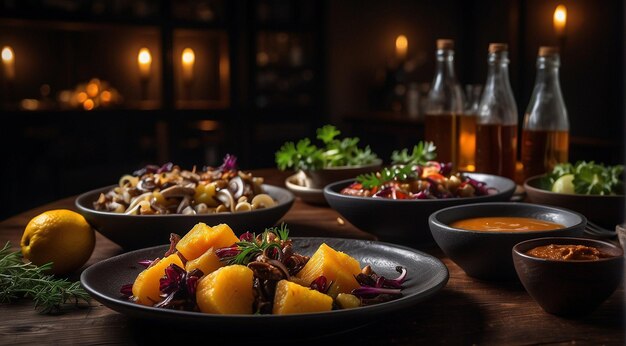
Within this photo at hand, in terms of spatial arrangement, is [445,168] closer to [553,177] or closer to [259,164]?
[553,177]

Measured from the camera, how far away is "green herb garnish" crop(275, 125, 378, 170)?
2.27m

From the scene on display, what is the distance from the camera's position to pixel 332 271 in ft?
3.60

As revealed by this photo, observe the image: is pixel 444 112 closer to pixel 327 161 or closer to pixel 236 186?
pixel 327 161

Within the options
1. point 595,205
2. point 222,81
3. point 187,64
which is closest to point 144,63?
point 187,64

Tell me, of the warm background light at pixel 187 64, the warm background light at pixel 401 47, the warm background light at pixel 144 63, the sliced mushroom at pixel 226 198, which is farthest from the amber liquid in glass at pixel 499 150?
the warm background light at pixel 401 47

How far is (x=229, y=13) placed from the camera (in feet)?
21.9

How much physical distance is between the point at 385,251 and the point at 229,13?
5663 millimetres

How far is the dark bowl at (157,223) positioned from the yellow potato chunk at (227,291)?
0.55m

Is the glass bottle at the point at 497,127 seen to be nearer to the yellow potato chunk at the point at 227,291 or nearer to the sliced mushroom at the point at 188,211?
the sliced mushroom at the point at 188,211

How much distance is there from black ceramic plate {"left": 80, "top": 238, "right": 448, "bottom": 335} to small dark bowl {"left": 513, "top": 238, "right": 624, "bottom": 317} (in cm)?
14

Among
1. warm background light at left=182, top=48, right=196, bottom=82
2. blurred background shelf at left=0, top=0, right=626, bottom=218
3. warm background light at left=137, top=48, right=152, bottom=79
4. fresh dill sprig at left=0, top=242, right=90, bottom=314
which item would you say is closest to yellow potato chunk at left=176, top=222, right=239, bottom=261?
fresh dill sprig at left=0, top=242, right=90, bottom=314

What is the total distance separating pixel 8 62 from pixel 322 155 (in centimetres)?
448

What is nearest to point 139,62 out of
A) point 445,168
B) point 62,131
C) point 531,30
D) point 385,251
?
point 62,131

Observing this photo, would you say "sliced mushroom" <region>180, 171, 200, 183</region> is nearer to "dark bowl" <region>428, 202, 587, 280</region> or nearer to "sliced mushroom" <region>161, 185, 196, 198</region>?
"sliced mushroom" <region>161, 185, 196, 198</region>
